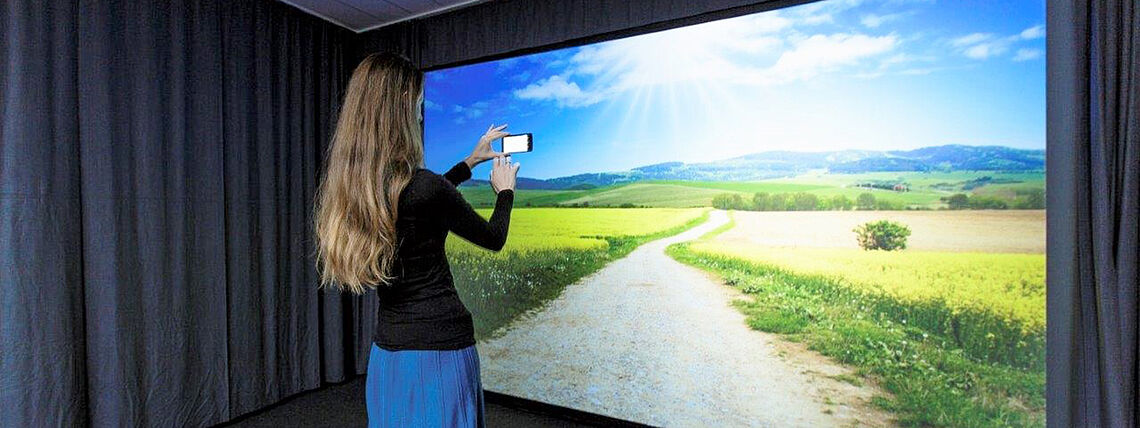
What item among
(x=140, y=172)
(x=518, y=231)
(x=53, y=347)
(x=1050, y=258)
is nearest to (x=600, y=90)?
(x=518, y=231)

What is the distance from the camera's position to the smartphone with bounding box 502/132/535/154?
1.77m

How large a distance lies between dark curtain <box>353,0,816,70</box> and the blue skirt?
177cm

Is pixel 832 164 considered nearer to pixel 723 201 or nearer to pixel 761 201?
pixel 761 201

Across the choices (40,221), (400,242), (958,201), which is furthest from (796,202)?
(40,221)

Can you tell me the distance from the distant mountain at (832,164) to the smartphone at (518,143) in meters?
0.82

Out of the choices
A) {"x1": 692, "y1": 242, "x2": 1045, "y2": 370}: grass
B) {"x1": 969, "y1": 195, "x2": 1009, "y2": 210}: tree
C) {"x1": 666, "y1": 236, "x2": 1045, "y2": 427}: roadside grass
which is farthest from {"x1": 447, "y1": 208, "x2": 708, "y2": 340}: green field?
{"x1": 969, "y1": 195, "x2": 1009, "y2": 210}: tree

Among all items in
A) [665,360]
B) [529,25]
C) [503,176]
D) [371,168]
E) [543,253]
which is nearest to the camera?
[371,168]

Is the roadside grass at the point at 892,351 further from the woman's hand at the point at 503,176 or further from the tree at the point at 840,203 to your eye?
the woman's hand at the point at 503,176

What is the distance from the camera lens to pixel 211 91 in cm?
239

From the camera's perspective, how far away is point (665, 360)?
2.34m

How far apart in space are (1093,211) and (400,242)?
2006 millimetres

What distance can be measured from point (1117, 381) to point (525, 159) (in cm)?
239

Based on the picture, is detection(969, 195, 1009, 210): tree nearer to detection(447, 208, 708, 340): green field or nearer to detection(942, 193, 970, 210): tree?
detection(942, 193, 970, 210): tree

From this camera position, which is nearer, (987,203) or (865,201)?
(987,203)
